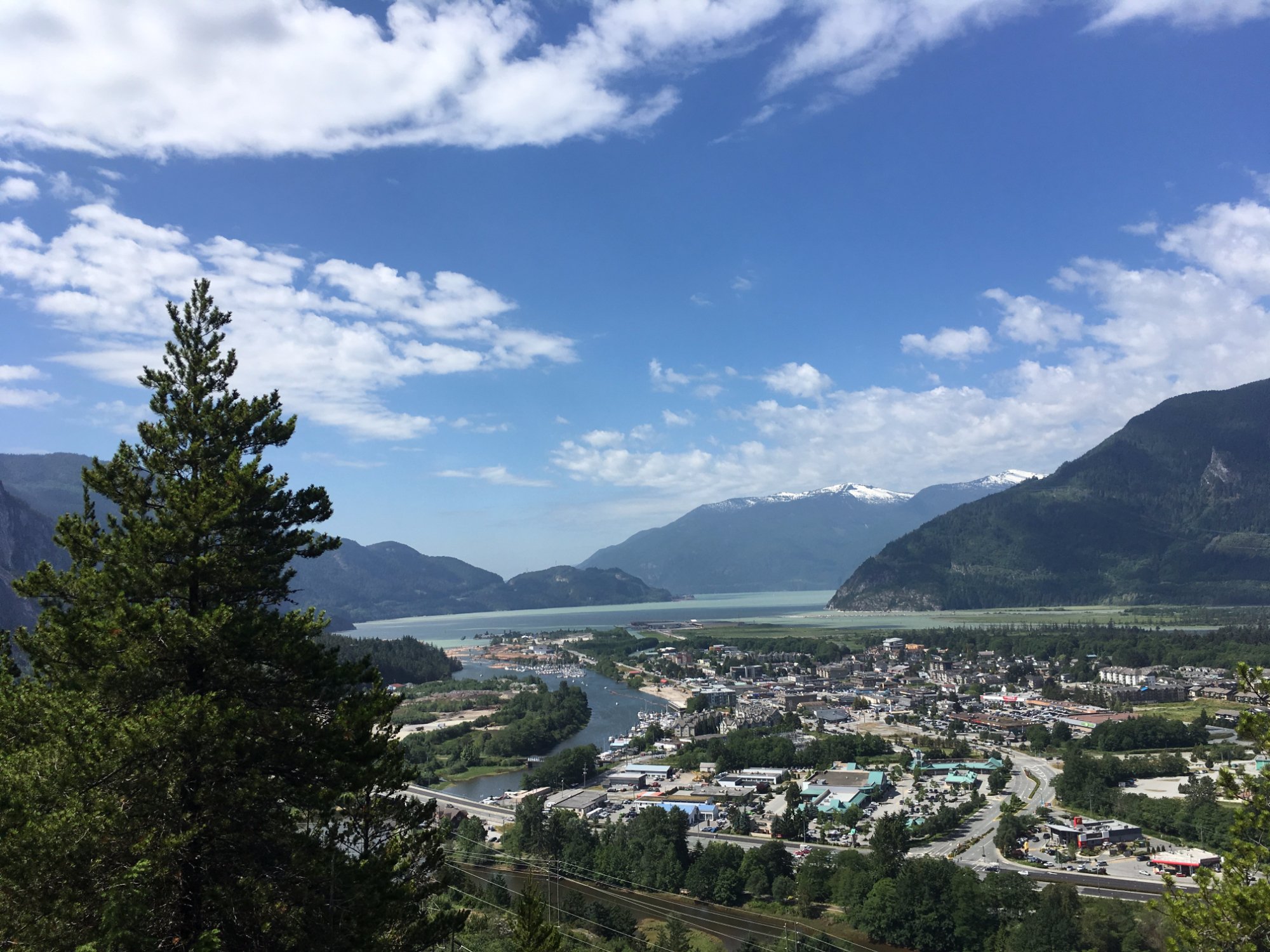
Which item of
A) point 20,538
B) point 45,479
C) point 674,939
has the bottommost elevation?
point 674,939

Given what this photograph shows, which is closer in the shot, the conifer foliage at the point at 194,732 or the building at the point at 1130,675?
the conifer foliage at the point at 194,732

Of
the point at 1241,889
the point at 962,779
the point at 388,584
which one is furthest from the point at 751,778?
the point at 388,584

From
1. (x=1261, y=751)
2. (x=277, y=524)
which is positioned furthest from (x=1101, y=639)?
(x=277, y=524)

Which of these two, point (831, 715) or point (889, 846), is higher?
point (889, 846)

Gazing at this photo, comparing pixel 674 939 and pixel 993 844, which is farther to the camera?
pixel 993 844

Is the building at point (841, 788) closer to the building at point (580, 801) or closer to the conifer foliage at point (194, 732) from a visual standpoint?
the building at point (580, 801)

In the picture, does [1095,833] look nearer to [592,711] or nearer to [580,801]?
[580,801]

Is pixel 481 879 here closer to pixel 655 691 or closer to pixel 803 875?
pixel 803 875

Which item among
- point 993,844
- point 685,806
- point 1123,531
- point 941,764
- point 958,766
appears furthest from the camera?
point 1123,531

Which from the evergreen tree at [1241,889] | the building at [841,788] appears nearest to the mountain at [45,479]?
the building at [841,788]
